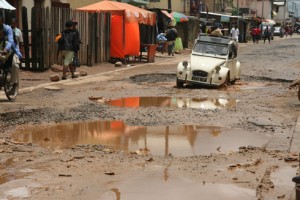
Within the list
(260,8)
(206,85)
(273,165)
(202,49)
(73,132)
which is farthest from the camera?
(260,8)

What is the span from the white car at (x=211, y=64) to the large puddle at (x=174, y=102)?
211cm

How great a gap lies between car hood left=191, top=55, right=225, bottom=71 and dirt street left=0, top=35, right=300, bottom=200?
1191 millimetres

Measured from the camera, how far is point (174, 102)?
12.4m

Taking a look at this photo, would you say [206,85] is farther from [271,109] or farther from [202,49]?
[271,109]

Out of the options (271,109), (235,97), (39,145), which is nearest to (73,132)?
(39,145)

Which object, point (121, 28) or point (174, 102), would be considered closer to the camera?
point (174, 102)

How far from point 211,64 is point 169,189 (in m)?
10.1

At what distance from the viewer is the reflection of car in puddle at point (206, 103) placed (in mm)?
11772

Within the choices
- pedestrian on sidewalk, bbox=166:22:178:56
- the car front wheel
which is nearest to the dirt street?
the car front wheel

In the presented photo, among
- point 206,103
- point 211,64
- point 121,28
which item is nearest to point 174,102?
point 206,103

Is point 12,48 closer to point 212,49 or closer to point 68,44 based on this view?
point 68,44

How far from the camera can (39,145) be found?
7758 millimetres

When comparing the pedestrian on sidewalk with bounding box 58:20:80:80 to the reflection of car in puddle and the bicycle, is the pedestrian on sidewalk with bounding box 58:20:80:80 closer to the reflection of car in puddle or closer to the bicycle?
the bicycle

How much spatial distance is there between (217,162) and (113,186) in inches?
66.2
